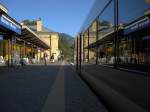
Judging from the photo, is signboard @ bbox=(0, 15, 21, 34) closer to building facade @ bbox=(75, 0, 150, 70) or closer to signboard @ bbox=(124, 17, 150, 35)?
building facade @ bbox=(75, 0, 150, 70)

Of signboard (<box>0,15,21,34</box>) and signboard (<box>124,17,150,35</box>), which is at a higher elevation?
signboard (<box>0,15,21,34</box>)

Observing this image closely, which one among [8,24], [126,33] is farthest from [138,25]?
[8,24]

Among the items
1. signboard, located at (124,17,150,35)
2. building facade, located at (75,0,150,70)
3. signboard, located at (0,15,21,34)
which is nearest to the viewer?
signboard, located at (124,17,150,35)

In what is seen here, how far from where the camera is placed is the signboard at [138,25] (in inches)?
187

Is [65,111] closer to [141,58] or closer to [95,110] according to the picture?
[95,110]

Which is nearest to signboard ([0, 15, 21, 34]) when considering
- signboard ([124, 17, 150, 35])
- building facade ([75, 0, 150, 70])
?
building facade ([75, 0, 150, 70])

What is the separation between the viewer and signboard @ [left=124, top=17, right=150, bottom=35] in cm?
475

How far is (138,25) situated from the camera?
5086 millimetres

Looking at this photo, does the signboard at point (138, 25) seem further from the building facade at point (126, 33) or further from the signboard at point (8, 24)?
the signboard at point (8, 24)

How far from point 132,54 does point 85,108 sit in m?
2.65

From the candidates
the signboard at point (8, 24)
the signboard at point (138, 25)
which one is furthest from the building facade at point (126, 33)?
the signboard at point (8, 24)

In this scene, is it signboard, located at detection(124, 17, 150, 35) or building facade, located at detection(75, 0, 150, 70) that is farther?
building facade, located at detection(75, 0, 150, 70)

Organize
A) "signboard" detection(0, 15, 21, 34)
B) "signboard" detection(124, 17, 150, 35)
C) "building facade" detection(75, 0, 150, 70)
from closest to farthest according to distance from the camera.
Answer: "signboard" detection(124, 17, 150, 35)
"building facade" detection(75, 0, 150, 70)
"signboard" detection(0, 15, 21, 34)

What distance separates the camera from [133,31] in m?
5.42
